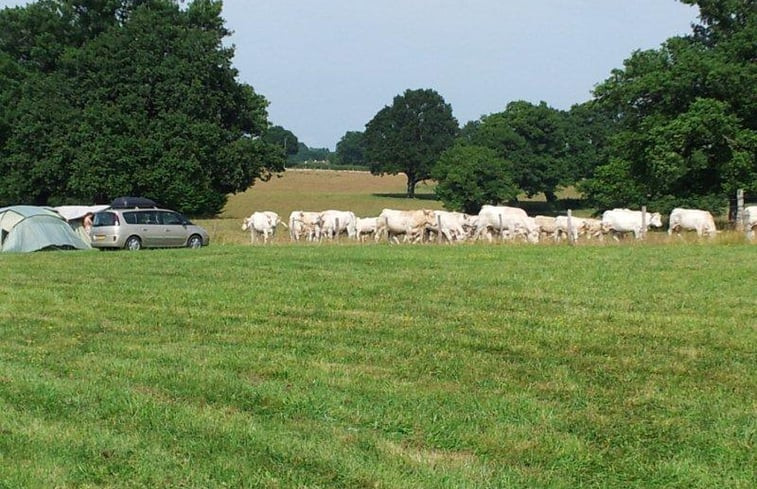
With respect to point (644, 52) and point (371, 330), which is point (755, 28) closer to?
point (644, 52)

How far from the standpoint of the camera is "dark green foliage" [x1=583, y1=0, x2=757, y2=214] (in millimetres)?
35062

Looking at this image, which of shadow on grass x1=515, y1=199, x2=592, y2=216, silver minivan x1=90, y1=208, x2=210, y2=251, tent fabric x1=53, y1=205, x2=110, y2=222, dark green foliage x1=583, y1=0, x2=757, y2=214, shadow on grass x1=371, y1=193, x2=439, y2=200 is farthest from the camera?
shadow on grass x1=371, y1=193, x2=439, y2=200

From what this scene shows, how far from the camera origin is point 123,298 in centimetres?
1371

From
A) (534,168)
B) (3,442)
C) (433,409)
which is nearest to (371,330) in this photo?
(433,409)

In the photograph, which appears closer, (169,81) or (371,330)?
(371,330)

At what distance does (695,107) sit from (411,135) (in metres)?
60.7

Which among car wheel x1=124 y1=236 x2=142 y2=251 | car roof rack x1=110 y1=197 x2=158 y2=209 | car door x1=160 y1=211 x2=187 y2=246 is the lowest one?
car wheel x1=124 y1=236 x2=142 y2=251

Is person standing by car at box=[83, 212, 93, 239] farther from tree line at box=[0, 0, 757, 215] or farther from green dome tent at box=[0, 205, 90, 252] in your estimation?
tree line at box=[0, 0, 757, 215]

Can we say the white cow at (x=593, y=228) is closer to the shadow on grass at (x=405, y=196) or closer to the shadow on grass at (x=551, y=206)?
the shadow on grass at (x=551, y=206)

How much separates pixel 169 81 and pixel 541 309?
42.3m

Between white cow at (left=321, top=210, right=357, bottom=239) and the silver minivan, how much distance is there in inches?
252

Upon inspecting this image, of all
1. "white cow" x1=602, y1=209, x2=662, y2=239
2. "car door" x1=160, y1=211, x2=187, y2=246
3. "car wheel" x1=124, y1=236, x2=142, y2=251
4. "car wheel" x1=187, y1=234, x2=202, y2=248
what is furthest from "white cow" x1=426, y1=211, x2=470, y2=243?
"car wheel" x1=124, y1=236, x2=142, y2=251

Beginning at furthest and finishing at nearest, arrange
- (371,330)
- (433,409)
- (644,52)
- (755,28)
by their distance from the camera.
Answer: (644,52)
(755,28)
(371,330)
(433,409)

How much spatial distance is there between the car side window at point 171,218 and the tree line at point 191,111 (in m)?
18.6
